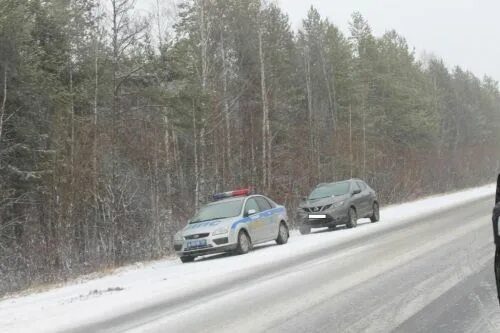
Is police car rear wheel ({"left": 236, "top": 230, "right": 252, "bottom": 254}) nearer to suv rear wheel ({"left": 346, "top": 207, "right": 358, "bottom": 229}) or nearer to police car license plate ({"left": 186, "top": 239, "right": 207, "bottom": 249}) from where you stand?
police car license plate ({"left": 186, "top": 239, "right": 207, "bottom": 249})

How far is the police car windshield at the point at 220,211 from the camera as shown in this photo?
1634 centimetres

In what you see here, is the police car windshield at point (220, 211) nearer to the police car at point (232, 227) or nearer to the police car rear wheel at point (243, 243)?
the police car at point (232, 227)

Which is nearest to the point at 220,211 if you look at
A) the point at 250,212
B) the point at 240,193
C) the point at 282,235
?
the point at 250,212

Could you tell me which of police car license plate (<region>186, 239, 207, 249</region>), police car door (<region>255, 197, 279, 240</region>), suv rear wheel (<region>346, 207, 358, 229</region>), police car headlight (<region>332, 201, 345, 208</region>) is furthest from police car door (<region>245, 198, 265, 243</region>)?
suv rear wheel (<region>346, 207, 358, 229</region>)

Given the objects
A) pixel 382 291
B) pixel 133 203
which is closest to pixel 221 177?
pixel 133 203

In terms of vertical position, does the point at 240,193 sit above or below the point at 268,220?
above

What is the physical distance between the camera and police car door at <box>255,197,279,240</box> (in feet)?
55.5

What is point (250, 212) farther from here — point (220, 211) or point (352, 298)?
point (352, 298)

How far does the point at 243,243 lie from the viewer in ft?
51.3

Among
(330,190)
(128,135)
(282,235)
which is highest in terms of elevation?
(128,135)

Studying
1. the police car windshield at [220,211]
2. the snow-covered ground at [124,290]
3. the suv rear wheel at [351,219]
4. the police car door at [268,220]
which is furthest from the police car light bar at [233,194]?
the suv rear wheel at [351,219]

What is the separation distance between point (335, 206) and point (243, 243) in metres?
5.70

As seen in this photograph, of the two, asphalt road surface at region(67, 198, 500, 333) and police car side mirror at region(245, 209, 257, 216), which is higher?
police car side mirror at region(245, 209, 257, 216)

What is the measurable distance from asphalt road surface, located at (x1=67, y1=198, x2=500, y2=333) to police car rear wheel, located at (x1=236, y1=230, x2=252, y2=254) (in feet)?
8.51
